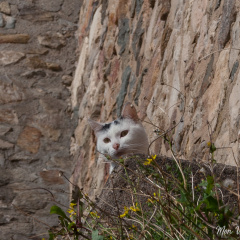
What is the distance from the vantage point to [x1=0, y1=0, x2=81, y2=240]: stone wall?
154 inches

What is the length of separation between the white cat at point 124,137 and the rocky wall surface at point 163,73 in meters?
0.09

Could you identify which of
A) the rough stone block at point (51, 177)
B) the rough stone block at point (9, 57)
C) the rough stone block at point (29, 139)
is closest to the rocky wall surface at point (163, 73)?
the rough stone block at point (51, 177)

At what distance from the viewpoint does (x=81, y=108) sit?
3.87 meters

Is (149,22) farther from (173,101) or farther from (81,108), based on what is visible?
(81,108)

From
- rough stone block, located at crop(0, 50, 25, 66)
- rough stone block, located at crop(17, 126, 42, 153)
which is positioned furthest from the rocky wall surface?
rough stone block, located at crop(0, 50, 25, 66)

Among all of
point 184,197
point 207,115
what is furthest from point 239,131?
point 184,197

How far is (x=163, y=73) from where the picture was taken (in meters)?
2.28

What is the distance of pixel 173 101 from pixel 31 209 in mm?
2239

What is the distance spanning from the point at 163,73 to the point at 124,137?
387 mm

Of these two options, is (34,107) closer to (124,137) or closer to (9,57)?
(9,57)

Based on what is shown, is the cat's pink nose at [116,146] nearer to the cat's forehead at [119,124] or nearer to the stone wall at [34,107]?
the cat's forehead at [119,124]

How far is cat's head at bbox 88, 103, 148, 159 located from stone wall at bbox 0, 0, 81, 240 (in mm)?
1776

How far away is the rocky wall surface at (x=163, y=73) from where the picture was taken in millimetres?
1574

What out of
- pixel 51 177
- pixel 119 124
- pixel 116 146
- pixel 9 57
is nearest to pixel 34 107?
pixel 9 57
